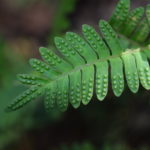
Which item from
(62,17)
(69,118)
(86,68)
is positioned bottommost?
(86,68)

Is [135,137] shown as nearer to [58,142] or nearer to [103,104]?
[103,104]

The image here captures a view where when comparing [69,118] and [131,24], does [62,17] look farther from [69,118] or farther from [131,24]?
[131,24]

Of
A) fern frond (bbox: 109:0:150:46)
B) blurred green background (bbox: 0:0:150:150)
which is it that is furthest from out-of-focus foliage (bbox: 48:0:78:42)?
fern frond (bbox: 109:0:150:46)

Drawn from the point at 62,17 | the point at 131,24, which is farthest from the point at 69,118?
the point at 131,24

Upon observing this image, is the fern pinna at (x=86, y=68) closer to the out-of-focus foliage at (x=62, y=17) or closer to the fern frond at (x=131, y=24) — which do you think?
the fern frond at (x=131, y=24)

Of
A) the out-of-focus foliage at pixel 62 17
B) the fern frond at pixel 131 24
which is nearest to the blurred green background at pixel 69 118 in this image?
the out-of-focus foliage at pixel 62 17
